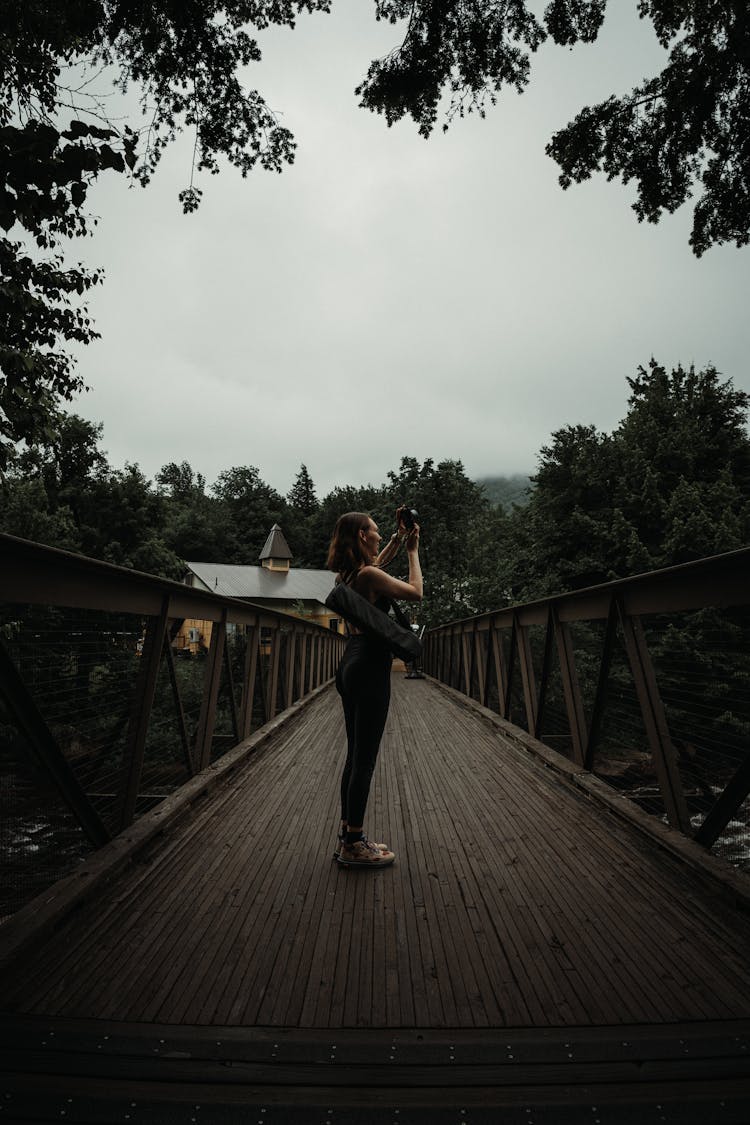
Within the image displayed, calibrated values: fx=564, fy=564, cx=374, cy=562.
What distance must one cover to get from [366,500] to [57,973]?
170 ft

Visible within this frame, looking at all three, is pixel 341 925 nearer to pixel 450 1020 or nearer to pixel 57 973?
pixel 450 1020

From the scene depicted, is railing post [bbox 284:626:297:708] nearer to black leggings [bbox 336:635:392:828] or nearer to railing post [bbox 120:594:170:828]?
railing post [bbox 120:594:170:828]

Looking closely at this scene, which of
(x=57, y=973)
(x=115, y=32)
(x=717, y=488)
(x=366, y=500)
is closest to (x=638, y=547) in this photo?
(x=717, y=488)

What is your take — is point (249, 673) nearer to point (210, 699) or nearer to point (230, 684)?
point (230, 684)

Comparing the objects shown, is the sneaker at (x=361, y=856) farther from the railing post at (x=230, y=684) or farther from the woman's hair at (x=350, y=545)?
the railing post at (x=230, y=684)

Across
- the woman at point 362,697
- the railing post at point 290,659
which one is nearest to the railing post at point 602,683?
the woman at point 362,697

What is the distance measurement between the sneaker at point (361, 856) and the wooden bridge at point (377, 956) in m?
0.05

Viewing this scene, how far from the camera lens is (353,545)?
2439 mm

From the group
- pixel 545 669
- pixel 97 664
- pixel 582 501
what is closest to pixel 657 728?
pixel 545 669

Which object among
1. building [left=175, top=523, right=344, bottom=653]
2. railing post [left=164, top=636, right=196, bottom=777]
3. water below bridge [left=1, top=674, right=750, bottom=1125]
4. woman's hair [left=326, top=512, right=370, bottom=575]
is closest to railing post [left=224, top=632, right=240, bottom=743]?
railing post [left=164, top=636, right=196, bottom=777]

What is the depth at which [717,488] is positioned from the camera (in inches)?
522

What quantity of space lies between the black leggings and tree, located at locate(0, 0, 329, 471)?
2438 mm

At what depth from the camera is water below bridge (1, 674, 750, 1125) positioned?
1.21 metres

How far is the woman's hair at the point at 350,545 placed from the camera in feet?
8.01
